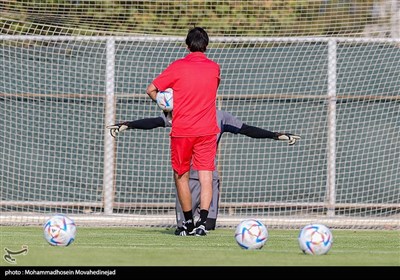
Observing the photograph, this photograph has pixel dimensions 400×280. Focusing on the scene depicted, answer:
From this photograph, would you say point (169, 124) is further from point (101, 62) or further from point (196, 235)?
point (101, 62)

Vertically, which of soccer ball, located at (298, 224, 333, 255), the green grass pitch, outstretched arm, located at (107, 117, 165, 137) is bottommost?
the green grass pitch

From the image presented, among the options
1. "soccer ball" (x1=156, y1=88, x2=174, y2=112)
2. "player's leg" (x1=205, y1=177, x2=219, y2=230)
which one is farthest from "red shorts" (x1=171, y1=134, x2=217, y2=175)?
"player's leg" (x1=205, y1=177, x2=219, y2=230)

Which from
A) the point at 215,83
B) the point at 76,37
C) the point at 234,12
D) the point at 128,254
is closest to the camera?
the point at 128,254

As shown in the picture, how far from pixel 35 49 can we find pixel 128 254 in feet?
21.0

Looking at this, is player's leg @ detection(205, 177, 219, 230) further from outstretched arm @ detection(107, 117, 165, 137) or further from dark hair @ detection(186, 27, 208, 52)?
dark hair @ detection(186, 27, 208, 52)

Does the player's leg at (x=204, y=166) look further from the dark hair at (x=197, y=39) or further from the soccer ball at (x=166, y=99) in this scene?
the dark hair at (x=197, y=39)

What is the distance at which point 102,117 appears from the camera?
541 inches

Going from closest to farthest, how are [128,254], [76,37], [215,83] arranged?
[128,254], [215,83], [76,37]

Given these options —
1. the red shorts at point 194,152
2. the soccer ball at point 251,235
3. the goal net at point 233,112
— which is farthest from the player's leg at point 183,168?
the goal net at point 233,112

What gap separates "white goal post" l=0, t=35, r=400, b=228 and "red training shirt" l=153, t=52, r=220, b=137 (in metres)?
3.73

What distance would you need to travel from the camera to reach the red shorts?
9.83 meters

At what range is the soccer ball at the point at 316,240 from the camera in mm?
7852

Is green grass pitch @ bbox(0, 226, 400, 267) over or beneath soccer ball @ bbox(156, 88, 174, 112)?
beneath
